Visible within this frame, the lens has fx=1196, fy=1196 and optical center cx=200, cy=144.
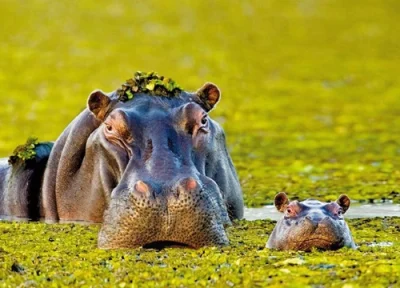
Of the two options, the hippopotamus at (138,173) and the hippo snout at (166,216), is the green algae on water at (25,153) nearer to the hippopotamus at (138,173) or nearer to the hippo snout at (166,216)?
the hippopotamus at (138,173)

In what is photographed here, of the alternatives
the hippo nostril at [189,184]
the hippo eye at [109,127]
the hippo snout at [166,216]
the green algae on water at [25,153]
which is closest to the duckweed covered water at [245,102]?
the hippo snout at [166,216]

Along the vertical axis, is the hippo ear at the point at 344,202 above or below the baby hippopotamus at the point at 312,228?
above

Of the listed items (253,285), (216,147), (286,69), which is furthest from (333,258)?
(286,69)

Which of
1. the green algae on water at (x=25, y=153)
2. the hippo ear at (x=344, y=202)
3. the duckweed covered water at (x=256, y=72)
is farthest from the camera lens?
the duckweed covered water at (x=256, y=72)

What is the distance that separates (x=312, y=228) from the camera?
6.62 m

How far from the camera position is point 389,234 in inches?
316

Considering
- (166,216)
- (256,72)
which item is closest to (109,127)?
(166,216)

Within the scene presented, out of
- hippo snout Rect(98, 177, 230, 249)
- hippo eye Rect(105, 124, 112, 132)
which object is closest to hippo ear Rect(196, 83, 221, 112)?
hippo eye Rect(105, 124, 112, 132)

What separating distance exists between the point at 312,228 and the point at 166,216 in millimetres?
814

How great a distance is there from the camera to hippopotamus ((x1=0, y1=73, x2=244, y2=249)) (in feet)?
22.1

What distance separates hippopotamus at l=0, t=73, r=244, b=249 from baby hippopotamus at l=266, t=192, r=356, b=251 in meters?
0.38

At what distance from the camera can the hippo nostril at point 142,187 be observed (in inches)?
265

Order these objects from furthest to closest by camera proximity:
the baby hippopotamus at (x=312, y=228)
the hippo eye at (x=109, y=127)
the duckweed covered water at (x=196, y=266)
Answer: the hippo eye at (x=109, y=127), the baby hippopotamus at (x=312, y=228), the duckweed covered water at (x=196, y=266)

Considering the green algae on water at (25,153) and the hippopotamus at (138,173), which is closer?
the hippopotamus at (138,173)
